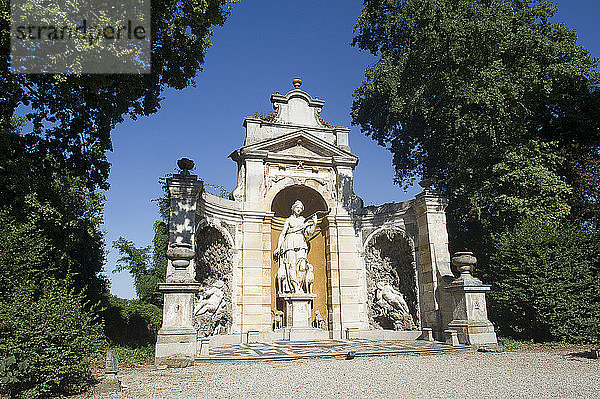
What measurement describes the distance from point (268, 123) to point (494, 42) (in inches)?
277

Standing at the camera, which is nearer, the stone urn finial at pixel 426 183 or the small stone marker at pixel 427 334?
the small stone marker at pixel 427 334

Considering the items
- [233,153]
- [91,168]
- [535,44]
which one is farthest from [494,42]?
[91,168]

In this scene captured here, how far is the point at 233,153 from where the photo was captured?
13672 millimetres

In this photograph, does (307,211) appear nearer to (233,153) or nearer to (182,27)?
(233,153)

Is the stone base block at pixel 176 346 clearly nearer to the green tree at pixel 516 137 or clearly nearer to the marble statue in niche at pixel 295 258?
the marble statue in niche at pixel 295 258

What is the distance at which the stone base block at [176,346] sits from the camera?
25.9 ft

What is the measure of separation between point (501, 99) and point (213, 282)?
30.3 ft

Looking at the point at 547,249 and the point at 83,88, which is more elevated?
the point at 83,88

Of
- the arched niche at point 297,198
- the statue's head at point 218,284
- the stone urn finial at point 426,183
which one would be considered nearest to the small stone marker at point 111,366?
the statue's head at point 218,284

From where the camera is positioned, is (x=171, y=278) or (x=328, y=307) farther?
(x=328, y=307)

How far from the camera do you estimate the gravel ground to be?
523 cm

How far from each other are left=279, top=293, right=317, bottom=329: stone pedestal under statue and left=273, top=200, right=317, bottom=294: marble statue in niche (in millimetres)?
195

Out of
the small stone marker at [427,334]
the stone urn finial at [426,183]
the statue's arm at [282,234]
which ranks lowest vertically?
the small stone marker at [427,334]

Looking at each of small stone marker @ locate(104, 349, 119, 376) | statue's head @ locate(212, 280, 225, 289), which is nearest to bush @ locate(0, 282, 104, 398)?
small stone marker @ locate(104, 349, 119, 376)
